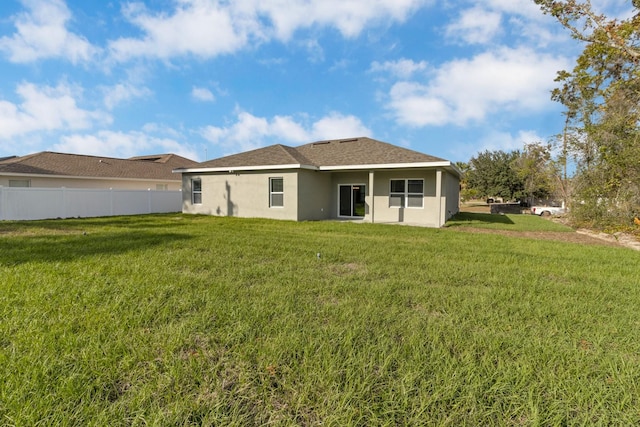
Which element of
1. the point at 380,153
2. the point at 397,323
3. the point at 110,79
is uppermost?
the point at 110,79

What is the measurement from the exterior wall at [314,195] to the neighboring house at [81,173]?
43.4 ft

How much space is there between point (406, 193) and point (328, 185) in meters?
4.07

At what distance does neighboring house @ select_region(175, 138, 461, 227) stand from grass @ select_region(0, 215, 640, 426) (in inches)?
348

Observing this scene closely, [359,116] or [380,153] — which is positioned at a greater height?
[359,116]

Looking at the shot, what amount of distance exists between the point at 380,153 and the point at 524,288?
36.8ft

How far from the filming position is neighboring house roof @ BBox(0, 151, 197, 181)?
16983mm

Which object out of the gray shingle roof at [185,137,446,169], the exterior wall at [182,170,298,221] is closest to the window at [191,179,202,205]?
the exterior wall at [182,170,298,221]

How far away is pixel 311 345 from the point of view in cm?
252

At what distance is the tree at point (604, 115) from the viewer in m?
12.1

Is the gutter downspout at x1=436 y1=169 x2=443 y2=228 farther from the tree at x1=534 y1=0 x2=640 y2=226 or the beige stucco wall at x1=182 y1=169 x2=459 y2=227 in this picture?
the tree at x1=534 y1=0 x2=640 y2=226

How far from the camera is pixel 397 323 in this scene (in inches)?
118

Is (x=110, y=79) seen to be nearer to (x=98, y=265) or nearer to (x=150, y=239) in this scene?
(x=150, y=239)

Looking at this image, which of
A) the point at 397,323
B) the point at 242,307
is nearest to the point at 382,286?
the point at 397,323

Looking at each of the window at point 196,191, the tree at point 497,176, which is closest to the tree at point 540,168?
the tree at point 497,176
